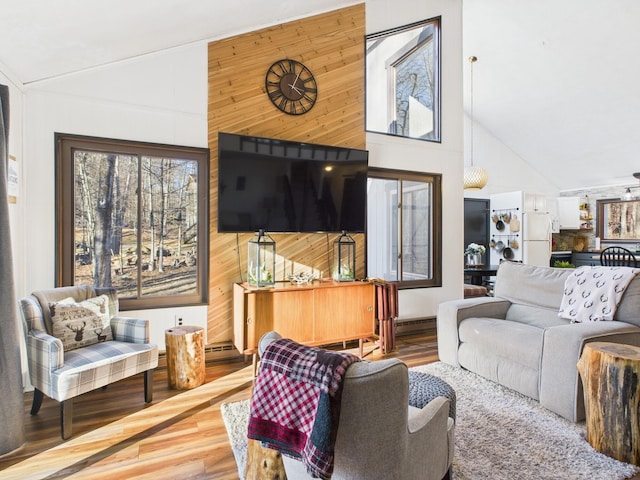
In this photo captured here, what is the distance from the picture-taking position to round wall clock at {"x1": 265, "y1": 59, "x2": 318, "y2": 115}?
3.82m

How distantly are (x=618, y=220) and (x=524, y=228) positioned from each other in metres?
2.62

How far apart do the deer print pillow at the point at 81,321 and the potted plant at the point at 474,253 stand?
5736 mm

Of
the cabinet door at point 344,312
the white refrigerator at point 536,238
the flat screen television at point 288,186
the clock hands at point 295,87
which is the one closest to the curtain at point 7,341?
the flat screen television at point 288,186

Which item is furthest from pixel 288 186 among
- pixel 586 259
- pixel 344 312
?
pixel 586 259

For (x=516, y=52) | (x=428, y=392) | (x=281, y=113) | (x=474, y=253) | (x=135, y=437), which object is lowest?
(x=135, y=437)

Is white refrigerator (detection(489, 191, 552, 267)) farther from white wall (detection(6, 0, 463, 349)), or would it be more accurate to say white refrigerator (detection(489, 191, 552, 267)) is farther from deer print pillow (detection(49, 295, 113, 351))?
deer print pillow (detection(49, 295, 113, 351))

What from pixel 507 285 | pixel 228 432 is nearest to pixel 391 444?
pixel 228 432

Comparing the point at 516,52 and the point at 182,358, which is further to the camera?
the point at 516,52

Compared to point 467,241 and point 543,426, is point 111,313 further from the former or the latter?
point 467,241

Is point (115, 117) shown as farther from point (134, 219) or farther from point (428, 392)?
point (428, 392)

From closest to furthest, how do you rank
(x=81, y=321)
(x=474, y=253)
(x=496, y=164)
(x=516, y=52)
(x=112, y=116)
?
(x=81, y=321), (x=112, y=116), (x=516, y=52), (x=474, y=253), (x=496, y=164)

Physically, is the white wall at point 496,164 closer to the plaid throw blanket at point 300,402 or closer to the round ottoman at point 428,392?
the round ottoman at point 428,392

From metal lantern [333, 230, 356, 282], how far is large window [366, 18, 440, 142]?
1534mm

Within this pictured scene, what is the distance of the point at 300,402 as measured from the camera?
1.19 metres
